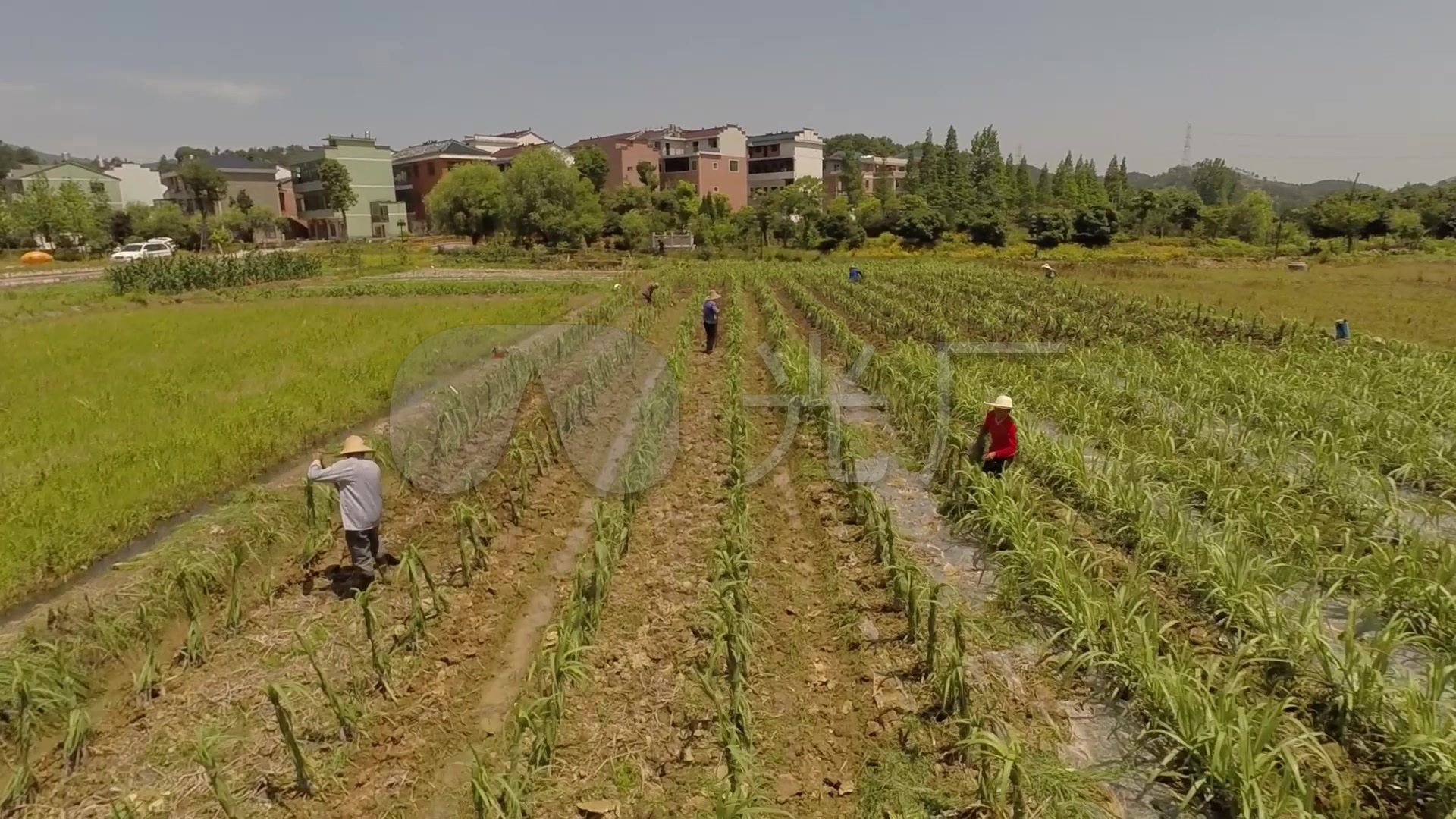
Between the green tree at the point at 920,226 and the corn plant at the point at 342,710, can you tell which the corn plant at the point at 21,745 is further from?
the green tree at the point at 920,226

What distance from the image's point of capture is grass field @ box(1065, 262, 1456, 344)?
679 inches

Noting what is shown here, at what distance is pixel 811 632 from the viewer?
533cm

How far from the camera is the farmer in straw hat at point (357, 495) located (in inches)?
225

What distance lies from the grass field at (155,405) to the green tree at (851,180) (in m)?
49.8

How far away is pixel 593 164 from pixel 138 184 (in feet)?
166

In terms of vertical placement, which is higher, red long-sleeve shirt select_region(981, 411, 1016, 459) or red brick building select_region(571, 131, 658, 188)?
red brick building select_region(571, 131, 658, 188)

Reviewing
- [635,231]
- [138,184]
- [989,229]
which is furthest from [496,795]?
[138,184]

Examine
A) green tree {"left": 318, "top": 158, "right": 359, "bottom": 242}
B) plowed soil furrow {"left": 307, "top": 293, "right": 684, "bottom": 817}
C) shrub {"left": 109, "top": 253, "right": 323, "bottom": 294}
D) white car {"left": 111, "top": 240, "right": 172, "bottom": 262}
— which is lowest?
plowed soil furrow {"left": 307, "top": 293, "right": 684, "bottom": 817}

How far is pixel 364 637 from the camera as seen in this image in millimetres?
5273

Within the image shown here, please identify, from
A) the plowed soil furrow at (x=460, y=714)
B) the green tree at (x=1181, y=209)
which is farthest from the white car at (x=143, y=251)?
the green tree at (x=1181, y=209)

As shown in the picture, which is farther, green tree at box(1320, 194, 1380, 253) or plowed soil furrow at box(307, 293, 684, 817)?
green tree at box(1320, 194, 1380, 253)

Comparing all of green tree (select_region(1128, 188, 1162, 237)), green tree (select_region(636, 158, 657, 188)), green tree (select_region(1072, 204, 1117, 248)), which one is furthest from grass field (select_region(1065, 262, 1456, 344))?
green tree (select_region(636, 158, 657, 188))

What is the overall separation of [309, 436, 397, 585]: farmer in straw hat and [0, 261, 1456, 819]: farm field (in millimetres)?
389

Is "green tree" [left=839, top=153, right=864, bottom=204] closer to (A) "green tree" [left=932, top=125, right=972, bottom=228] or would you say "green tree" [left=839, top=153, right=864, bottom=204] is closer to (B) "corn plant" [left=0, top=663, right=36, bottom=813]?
(A) "green tree" [left=932, top=125, right=972, bottom=228]
